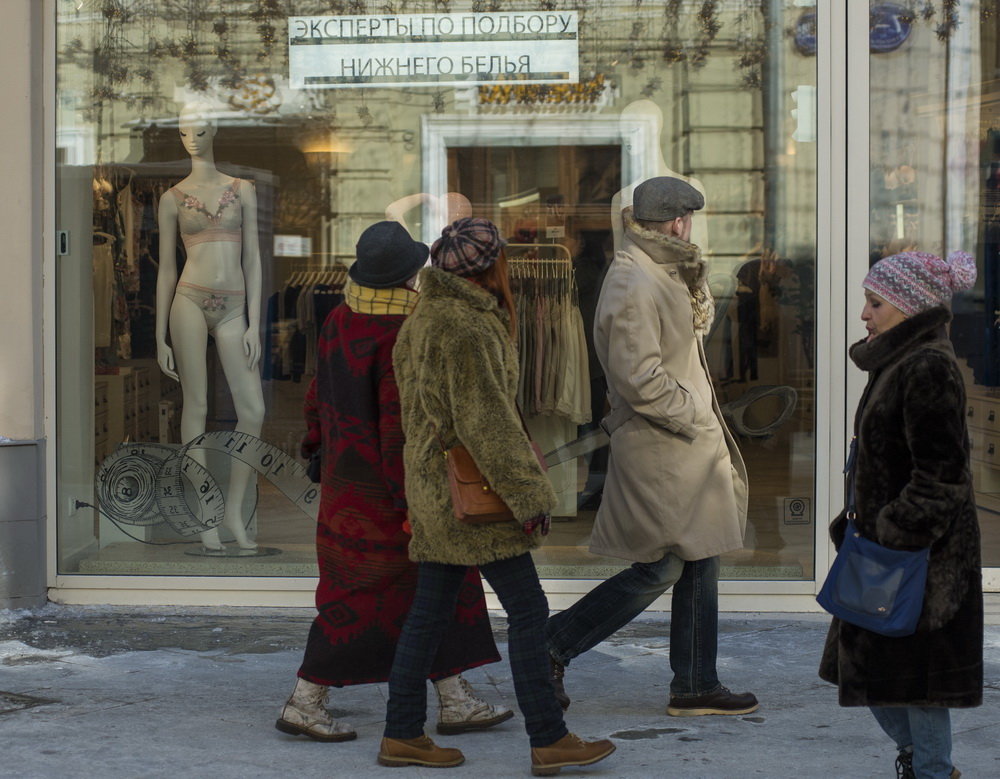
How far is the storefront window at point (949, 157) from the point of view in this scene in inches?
259

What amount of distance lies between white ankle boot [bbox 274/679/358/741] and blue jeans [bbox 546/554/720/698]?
798 millimetres

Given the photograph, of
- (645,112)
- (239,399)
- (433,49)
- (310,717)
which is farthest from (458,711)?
(433,49)

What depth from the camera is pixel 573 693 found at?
534cm

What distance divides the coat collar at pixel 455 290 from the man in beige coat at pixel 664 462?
2.44 ft

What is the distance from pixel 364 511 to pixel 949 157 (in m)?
3.55

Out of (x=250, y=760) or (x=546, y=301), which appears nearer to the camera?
(x=250, y=760)

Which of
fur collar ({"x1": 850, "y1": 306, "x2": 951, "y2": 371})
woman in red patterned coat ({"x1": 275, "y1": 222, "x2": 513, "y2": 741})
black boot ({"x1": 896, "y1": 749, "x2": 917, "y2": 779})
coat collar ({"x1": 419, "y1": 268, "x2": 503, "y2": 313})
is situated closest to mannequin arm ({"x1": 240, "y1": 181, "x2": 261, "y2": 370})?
woman in red patterned coat ({"x1": 275, "y1": 222, "x2": 513, "y2": 741})

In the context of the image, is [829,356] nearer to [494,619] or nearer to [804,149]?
[804,149]

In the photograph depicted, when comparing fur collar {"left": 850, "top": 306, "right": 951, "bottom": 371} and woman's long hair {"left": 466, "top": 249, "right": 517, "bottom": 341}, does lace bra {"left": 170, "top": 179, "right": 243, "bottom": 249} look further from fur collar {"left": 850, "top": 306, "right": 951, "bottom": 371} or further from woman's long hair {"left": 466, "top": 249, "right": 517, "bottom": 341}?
fur collar {"left": 850, "top": 306, "right": 951, "bottom": 371}

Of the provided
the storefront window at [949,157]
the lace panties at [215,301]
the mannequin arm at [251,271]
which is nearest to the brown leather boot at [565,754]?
the storefront window at [949,157]

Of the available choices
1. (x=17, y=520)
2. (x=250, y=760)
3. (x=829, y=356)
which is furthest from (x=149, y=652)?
(x=829, y=356)

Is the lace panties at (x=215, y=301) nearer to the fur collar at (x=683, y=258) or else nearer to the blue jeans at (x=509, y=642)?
the fur collar at (x=683, y=258)

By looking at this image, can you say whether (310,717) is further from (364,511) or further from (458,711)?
(364,511)

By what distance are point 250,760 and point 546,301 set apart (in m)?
3.02
